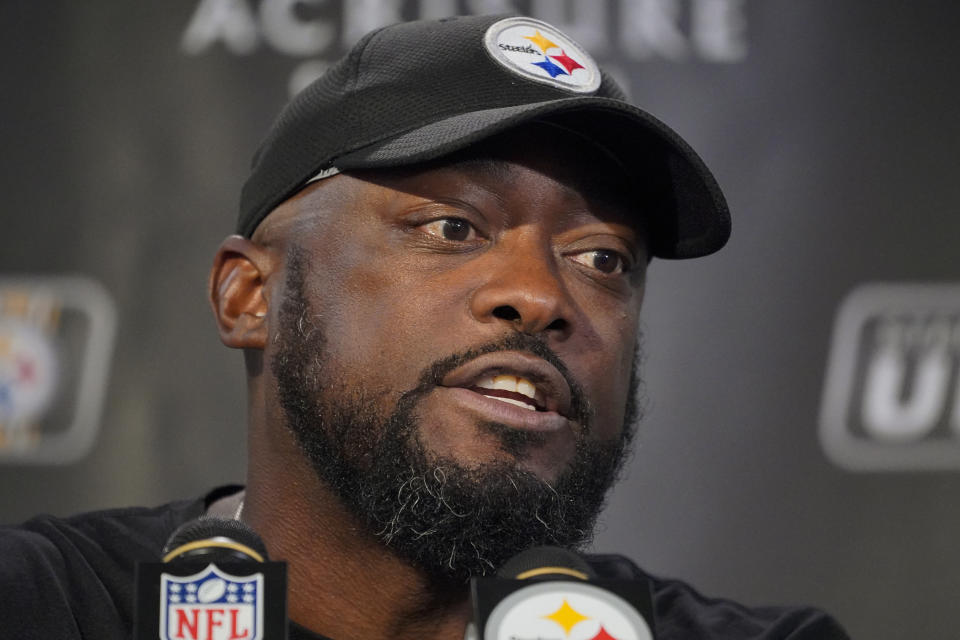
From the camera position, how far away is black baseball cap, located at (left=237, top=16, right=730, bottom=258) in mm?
1466

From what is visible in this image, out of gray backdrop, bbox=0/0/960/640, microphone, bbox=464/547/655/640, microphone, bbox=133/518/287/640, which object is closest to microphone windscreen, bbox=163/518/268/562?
microphone, bbox=133/518/287/640

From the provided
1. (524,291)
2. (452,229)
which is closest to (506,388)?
(524,291)

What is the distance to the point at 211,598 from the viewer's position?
908 millimetres

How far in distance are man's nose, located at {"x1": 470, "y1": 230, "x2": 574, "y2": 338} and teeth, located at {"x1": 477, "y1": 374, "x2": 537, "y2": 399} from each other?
6 cm

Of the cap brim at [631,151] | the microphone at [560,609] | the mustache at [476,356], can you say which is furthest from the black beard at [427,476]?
the microphone at [560,609]

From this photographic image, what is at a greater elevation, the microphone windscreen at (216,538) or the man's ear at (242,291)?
the man's ear at (242,291)

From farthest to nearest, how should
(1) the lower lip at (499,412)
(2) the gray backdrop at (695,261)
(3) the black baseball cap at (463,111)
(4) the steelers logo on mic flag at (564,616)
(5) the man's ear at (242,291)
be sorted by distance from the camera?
(2) the gray backdrop at (695,261)
(5) the man's ear at (242,291)
(3) the black baseball cap at (463,111)
(1) the lower lip at (499,412)
(4) the steelers logo on mic flag at (564,616)

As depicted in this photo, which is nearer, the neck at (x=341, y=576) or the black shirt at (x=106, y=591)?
the black shirt at (x=106, y=591)

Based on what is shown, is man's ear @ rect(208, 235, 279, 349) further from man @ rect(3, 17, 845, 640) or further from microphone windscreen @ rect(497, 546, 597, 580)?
microphone windscreen @ rect(497, 546, 597, 580)

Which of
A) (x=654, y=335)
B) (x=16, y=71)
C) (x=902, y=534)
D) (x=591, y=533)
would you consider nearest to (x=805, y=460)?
(x=902, y=534)

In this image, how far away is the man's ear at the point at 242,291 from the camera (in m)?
1.66

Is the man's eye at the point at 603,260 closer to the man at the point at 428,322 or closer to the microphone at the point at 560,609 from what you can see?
the man at the point at 428,322

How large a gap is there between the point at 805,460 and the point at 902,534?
0.24 meters

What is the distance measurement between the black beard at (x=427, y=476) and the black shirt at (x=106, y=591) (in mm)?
171
